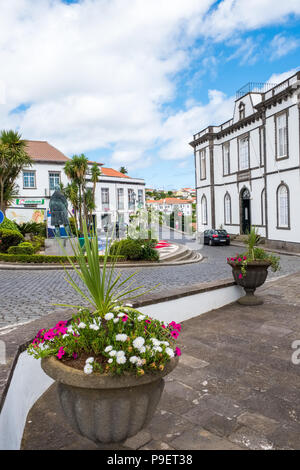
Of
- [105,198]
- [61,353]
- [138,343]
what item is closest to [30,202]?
[105,198]

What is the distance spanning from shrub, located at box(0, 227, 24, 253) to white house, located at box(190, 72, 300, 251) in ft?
50.4

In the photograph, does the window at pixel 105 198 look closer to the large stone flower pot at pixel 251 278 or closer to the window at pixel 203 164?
the window at pixel 203 164

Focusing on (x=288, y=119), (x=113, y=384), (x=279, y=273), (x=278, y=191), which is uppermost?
(x=288, y=119)

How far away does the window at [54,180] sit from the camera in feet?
124

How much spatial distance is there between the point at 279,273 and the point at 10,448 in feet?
37.9

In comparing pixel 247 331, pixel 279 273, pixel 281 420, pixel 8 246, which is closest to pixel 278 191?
pixel 279 273

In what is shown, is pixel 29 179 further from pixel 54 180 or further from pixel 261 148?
pixel 261 148

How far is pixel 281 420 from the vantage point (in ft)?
10.4

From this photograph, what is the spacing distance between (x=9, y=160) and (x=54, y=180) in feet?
56.1

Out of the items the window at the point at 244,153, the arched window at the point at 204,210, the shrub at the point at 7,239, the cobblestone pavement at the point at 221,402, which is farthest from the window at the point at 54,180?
the cobblestone pavement at the point at 221,402

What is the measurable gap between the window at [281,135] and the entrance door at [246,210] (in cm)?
568

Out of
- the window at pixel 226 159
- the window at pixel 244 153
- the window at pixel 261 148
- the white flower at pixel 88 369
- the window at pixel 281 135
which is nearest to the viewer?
the white flower at pixel 88 369

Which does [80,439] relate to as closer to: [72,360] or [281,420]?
[72,360]

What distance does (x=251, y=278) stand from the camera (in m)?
7.23
